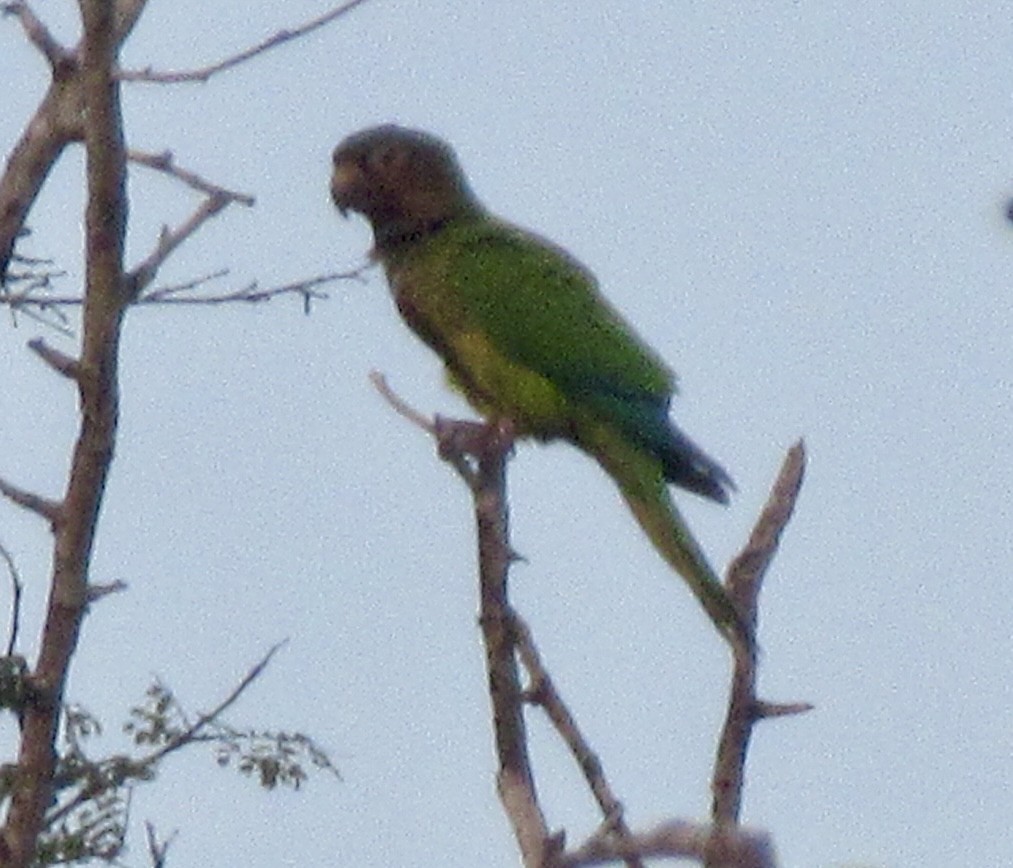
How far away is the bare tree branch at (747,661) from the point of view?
10.3 ft

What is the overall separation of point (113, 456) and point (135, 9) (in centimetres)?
178

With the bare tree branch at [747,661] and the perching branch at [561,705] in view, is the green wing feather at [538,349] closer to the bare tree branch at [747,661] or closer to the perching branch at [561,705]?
the perching branch at [561,705]

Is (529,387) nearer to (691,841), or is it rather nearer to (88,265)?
(88,265)

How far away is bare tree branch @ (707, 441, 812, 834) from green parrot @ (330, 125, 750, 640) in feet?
7.18

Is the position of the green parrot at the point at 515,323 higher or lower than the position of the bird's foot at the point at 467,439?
higher

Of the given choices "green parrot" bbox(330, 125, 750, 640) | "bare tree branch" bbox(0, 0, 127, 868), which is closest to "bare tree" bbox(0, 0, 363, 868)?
"bare tree branch" bbox(0, 0, 127, 868)

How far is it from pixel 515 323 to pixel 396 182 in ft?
2.32

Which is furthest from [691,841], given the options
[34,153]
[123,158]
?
[34,153]

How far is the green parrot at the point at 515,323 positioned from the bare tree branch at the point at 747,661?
7.18ft

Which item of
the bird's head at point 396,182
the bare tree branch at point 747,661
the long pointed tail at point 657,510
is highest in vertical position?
the bird's head at point 396,182

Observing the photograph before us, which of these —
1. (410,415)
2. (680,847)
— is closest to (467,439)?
A: (410,415)

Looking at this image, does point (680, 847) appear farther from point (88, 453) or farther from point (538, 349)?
point (538, 349)

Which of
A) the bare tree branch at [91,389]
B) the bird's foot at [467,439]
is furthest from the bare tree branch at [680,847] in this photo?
the bird's foot at [467,439]

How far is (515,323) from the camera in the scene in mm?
6781
